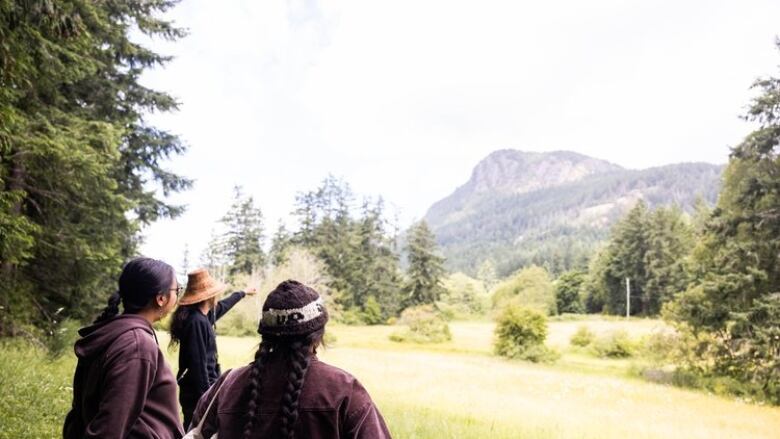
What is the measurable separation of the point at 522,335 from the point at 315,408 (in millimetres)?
25786

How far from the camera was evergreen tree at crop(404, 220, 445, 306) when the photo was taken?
5250 cm

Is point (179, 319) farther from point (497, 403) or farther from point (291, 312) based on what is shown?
point (497, 403)

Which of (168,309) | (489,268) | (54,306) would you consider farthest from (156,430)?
(489,268)

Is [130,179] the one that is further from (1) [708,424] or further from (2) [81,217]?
(1) [708,424]

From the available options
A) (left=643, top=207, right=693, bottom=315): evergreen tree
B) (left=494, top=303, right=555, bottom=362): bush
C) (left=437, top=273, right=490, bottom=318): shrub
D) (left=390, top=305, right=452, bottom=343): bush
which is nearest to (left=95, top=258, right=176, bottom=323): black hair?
(left=494, top=303, right=555, bottom=362): bush

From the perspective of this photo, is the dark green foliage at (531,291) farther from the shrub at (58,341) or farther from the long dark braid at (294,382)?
the long dark braid at (294,382)

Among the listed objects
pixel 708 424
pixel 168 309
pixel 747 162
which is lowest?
pixel 708 424

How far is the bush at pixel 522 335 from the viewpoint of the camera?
25297mm

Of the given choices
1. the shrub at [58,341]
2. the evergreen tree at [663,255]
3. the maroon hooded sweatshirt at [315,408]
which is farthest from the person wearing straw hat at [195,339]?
the evergreen tree at [663,255]

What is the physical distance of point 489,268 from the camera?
12044 cm

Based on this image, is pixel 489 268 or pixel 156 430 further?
pixel 489 268

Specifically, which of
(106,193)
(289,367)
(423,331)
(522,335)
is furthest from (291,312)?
(423,331)

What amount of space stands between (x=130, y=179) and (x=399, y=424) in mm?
11711

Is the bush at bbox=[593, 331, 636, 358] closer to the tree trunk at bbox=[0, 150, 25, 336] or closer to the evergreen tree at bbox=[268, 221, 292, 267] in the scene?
the tree trunk at bbox=[0, 150, 25, 336]
